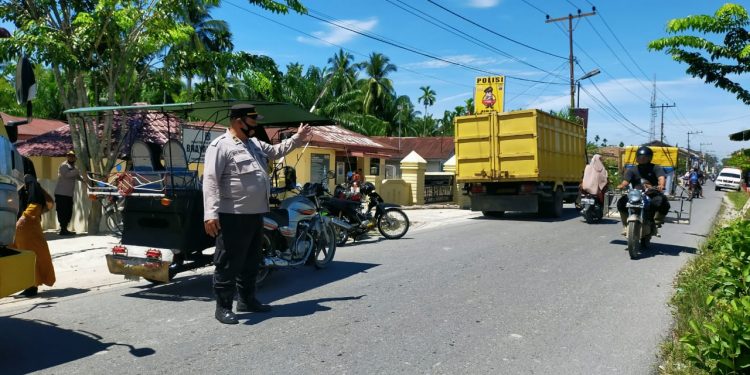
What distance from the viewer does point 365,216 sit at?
10.7 metres

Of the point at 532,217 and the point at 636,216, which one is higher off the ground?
the point at 636,216

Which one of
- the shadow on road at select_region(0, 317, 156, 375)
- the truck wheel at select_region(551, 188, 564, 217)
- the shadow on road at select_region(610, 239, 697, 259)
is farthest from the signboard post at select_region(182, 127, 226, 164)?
the truck wheel at select_region(551, 188, 564, 217)

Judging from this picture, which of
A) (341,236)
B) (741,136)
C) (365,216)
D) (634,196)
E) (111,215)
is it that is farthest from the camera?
(741,136)

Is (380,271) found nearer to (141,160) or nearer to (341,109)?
(141,160)

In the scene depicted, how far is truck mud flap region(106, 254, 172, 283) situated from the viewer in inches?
225

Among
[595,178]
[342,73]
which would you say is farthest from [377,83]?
[595,178]

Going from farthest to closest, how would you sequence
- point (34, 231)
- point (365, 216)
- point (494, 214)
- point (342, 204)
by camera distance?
point (494, 214) → point (365, 216) → point (342, 204) → point (34, 231)

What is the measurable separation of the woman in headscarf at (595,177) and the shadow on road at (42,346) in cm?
1098

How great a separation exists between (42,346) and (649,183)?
8.52 meters

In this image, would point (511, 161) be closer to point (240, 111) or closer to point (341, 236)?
point (341, 236)

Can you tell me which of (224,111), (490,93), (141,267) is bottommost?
(141,267)

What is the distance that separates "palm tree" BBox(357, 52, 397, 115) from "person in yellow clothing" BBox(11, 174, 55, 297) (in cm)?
4111

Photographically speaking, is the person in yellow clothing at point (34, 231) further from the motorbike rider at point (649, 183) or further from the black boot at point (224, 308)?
the motorbike rider at point (649, 183)

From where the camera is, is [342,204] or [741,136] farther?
[741,136]
